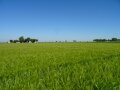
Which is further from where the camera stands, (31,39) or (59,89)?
(31,39)

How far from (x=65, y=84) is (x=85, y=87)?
1.80 ft

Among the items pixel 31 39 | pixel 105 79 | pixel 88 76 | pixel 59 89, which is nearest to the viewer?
pixel 59 89

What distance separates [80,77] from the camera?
5695 mm

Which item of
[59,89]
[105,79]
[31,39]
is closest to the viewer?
[59,89]

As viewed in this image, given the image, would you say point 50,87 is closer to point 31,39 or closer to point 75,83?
point 75,83

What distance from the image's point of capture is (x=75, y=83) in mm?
5082

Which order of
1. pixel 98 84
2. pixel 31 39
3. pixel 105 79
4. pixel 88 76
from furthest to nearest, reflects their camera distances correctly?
1. pixel 31 39
2. pixel 88 76
3. pixel 105 79
4. pixel 98 84

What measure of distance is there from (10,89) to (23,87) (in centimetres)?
26

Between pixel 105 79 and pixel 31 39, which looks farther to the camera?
pixel 31 39

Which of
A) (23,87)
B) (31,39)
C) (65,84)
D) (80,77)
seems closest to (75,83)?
(65,84)

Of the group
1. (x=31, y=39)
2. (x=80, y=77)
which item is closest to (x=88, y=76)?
(x=80, y=77)

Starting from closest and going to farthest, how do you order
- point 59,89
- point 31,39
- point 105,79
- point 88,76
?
point 59,89 → point 105,79 → point 88,76 → point 31,39

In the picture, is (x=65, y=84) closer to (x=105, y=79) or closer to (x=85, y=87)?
(x=85, y=87)

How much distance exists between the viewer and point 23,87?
4.67 m
